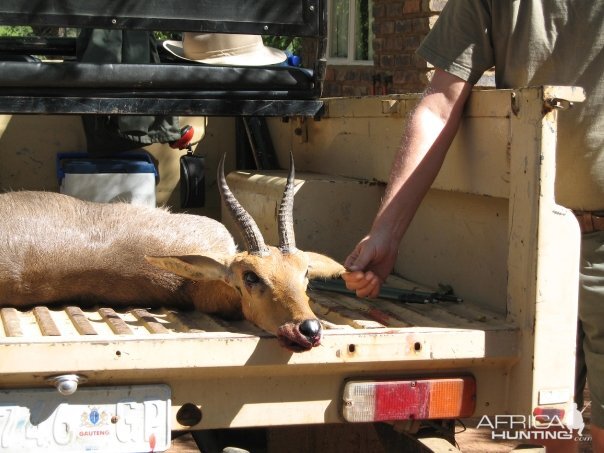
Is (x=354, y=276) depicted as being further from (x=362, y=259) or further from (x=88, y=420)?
(x=88, y=420)

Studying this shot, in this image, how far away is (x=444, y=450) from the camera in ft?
11.8

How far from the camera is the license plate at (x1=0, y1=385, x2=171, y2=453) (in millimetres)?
3055

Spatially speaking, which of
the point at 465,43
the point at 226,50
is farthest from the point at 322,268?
the point at 226,50

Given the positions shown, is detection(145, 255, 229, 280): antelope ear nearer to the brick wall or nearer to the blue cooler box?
the blue cooler box

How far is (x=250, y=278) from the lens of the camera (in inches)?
151

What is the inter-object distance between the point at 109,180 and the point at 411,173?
1.74m

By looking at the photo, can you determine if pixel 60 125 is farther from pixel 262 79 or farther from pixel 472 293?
pixel 472 293

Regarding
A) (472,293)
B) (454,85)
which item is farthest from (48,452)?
(454,85)

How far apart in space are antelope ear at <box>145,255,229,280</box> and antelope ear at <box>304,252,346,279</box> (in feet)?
1.09

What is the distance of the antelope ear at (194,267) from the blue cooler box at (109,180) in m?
1.13

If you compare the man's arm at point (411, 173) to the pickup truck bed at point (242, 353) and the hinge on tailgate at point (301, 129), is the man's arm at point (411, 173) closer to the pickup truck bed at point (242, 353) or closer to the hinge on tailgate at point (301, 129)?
the pickup truck bed at point (242, 353)

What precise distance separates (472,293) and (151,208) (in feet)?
5.27

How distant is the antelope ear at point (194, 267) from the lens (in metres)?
3.88

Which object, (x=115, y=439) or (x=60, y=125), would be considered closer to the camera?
A: (x=115, y=439)
